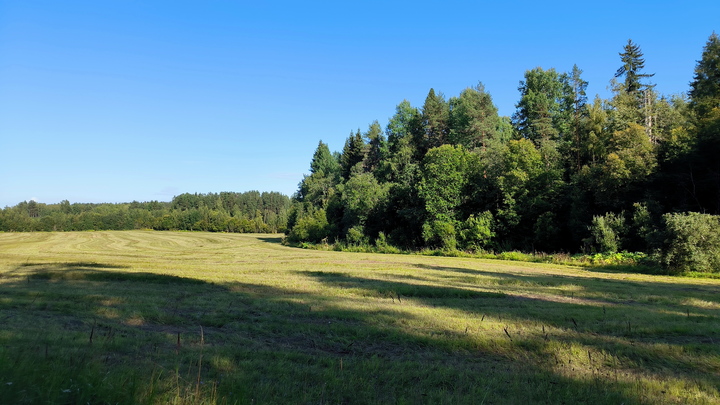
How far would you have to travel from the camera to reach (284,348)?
677 cm

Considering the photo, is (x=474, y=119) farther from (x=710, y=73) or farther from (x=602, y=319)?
(x=602, y=319)

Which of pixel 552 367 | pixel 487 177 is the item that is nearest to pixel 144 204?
pixel 487 177

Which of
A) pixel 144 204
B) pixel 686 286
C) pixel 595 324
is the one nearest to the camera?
pixel 595 324

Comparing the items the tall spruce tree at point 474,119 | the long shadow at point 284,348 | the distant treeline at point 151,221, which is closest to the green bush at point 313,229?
the tall spruce tree at point 474,119

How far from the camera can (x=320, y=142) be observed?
101 m

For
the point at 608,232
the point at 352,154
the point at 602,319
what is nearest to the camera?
the point at 602,319

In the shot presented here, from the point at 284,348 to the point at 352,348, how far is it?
1204 mm

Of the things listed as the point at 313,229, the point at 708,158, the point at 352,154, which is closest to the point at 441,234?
the point at 708,158

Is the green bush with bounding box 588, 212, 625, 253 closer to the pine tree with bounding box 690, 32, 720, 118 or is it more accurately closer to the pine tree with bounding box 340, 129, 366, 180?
the pine tree with bounding box 690, 32, 720, 118

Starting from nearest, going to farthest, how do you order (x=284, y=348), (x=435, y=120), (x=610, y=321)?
(x=284, y=348)
(x=610, y=321)
(x=435, y=120)

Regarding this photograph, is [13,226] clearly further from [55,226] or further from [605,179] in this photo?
[605,179]

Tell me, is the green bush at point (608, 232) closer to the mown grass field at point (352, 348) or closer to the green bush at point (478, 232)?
the green bush at point (478, 232)

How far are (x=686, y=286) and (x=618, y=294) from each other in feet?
20.3

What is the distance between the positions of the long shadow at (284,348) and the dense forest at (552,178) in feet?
76.1
